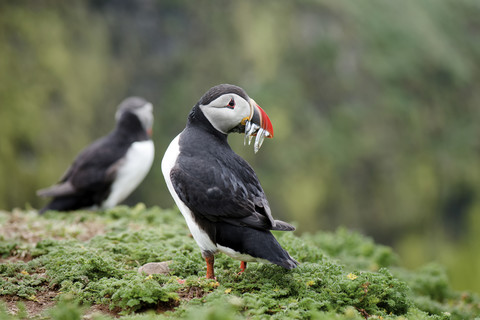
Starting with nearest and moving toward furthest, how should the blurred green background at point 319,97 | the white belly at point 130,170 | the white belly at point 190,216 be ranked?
the white belly at point 190,216
the white belly at point 130,170
the blurred green background at point 319,97

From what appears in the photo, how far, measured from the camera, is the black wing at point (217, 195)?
4965 millimetres

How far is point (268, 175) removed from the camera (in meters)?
40.4

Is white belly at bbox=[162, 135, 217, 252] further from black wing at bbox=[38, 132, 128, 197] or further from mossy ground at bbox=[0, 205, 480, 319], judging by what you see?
black wing at bbox=[38, 132, 128, 197]

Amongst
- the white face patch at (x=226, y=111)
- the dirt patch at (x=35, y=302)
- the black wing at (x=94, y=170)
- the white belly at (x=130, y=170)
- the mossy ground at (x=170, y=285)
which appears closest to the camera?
the mossy ground at (x=170, y=285)

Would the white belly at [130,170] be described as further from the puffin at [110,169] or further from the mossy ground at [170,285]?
the mossy ground at [170,285]

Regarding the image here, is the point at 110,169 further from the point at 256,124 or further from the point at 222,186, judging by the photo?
the point at 222,186

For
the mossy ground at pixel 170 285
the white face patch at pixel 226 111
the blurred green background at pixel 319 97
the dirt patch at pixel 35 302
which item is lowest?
the dirt patch at pixel 35 302

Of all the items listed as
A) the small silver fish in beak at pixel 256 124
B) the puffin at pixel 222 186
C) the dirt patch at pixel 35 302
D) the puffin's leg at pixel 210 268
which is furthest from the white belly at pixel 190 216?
the dirt patch at pixel 35 302

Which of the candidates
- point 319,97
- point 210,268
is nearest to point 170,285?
point 210,268

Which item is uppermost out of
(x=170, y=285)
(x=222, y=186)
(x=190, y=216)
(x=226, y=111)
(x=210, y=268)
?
(x=226, y=111)

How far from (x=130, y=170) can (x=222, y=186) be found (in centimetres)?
482

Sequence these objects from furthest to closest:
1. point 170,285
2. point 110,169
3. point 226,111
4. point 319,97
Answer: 1. point 319,97
2. point 110,169
3. point 226,111
4. point 170,285

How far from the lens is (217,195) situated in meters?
4.97

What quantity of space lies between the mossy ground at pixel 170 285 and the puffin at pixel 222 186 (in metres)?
0.29
